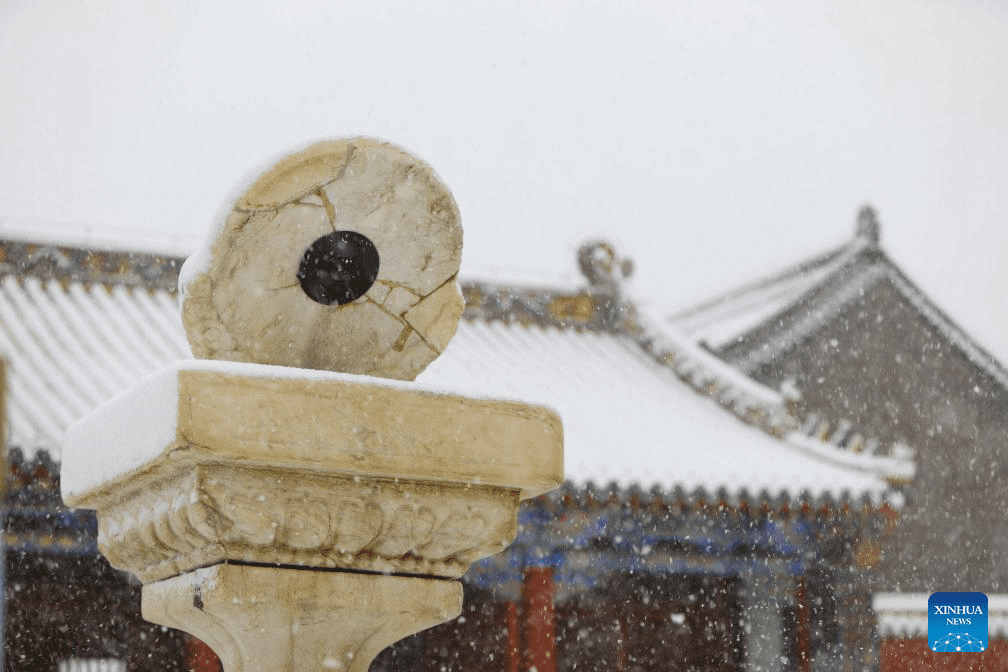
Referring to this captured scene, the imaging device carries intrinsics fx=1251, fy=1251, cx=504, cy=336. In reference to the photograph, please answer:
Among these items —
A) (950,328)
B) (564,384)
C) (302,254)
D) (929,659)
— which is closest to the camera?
(302,254)

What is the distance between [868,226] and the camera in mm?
17406

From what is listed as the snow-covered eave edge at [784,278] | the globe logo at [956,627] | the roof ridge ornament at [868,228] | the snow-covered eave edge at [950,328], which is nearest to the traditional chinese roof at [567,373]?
the globe logo at [956,627]

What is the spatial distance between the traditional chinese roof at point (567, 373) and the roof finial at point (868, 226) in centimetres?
911

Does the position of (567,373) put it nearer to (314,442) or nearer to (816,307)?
(314,442)

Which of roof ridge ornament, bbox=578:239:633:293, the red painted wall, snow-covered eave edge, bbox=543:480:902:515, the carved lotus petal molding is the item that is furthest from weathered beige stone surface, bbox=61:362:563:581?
the red painted wall

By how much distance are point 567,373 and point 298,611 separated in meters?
6.54

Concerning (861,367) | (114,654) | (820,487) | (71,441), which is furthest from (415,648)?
(861,367)

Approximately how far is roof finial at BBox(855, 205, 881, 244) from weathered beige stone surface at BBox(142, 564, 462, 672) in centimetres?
1624

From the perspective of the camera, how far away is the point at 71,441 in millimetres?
2139

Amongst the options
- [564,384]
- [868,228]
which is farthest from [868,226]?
[564,384]

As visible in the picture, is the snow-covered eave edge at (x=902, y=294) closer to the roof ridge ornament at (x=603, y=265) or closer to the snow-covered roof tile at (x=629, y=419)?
the roof ridge ornament at (x=603, y=265)

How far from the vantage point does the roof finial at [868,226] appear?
17.4 m

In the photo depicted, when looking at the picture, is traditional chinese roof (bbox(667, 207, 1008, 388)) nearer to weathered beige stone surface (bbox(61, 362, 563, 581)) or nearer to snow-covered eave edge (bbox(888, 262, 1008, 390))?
snow-covered eave edge (bbox(888, 262, 1008, 390))

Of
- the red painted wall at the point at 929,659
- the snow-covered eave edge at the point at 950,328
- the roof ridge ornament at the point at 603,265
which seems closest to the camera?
the roof ridge ornament at the point at 603,265
